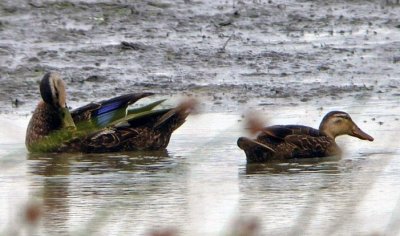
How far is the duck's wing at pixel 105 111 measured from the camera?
34.5 feet

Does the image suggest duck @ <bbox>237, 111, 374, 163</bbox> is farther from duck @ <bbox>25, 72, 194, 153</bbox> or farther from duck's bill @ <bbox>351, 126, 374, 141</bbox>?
duck @ <bbox>25, 72, 194, 153</bbox>

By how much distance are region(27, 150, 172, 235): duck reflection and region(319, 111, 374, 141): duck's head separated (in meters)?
1.11

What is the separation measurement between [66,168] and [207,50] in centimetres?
446

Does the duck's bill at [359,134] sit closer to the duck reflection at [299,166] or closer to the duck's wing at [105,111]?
the duck reflection at [299,166]

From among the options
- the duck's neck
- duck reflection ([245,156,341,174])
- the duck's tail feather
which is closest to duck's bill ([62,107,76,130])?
the duck's tail feather

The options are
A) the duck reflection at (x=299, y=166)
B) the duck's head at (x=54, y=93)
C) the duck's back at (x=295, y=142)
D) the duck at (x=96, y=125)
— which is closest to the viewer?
the duck reflection at (x=299, y=166)

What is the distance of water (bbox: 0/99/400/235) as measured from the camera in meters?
7.33

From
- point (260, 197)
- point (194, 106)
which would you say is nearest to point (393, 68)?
point (260, 197)

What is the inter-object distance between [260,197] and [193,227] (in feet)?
3.40

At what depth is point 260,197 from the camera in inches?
323

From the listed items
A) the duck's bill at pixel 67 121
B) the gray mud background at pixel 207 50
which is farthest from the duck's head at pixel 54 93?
the gray mud background at pixel 207 50

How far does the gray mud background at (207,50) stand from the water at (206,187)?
124 cm

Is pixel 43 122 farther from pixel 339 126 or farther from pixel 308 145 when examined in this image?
pixel 339 126

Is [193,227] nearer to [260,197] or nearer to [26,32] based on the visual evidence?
[260,197]
